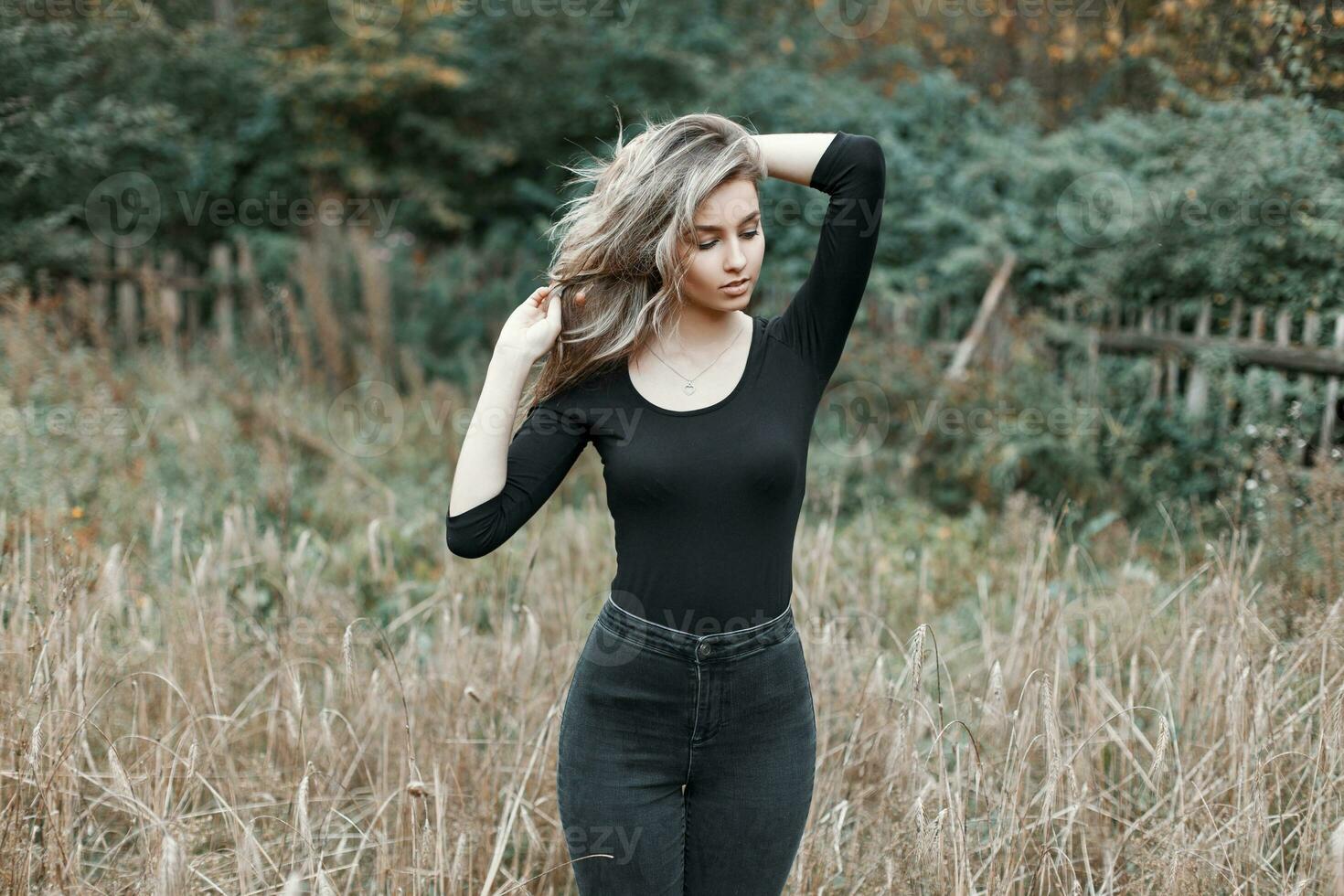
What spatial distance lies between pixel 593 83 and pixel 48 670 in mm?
6850

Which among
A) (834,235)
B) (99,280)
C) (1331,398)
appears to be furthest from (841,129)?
(834,235)

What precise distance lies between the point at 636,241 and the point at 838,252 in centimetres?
34

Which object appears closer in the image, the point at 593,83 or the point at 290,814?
the point at 290,814

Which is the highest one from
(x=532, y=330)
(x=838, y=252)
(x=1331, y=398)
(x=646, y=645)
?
(x=838, y=252)

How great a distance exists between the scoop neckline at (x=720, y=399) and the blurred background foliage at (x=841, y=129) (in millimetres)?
2621

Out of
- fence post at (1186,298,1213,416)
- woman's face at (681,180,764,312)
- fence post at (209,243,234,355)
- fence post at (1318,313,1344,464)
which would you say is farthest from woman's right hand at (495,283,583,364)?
fence post at (209,243,234,355)

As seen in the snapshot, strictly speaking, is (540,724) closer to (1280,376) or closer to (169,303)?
(1280,376)

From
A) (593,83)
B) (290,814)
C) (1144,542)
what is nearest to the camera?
(290,814)

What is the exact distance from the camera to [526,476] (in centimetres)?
166

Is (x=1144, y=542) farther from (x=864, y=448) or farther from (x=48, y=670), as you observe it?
(x=48, y=670)

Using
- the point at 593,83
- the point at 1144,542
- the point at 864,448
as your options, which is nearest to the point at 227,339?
the point at 593,83

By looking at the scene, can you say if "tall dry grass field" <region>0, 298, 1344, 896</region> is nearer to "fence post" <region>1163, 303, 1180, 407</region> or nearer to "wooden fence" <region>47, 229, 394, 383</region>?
"fence post" <region>1163, 303, 1180, 407</region>

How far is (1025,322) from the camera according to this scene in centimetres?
565

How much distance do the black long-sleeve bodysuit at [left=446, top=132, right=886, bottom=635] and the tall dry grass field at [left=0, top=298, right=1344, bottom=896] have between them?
446 mm
